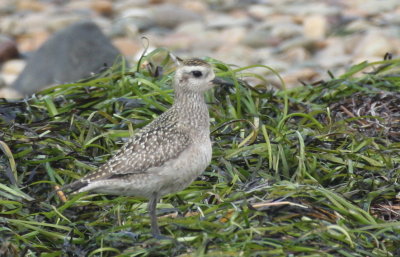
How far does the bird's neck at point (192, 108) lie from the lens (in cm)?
515

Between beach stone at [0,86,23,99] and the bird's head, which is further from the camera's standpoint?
beach stone at [0,86,23,99]

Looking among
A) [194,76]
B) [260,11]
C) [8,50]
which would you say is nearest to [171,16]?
[260,11]

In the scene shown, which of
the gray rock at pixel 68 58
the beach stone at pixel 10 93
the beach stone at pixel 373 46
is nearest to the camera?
the gray rock at pixel 68 58

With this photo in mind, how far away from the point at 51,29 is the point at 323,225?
40.8ft

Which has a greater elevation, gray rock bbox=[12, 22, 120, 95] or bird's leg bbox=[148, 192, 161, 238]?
bird's leg bbox=[148, 192, 161, 238]

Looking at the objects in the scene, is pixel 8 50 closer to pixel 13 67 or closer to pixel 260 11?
pixel 13 67

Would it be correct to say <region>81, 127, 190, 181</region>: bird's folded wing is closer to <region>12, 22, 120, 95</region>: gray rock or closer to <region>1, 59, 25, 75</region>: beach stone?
<region>12, 22, 120, 95</region>: gray rock

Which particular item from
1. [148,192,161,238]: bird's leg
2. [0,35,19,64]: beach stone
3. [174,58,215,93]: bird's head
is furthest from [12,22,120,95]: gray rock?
[148,192,161,238]: bird's leg

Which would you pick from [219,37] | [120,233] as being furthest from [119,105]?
[219,37]

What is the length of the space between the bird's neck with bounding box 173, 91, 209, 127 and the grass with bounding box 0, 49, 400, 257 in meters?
0.50

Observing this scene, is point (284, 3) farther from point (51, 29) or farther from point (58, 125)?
point (58, 125)

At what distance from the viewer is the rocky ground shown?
13.7m

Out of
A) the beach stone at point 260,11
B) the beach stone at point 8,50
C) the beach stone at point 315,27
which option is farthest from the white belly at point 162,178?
the beach stone at point 260,11

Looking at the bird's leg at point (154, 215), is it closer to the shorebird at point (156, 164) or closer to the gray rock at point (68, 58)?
the shorebird at point (156, 164)
